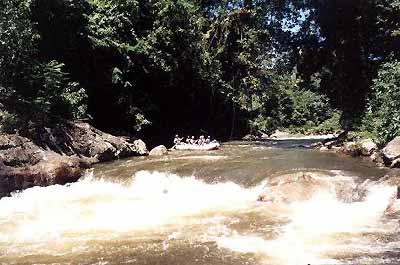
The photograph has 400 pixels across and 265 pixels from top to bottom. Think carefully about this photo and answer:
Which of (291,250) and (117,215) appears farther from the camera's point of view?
(117,215)

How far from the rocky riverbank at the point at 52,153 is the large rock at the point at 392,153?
9.10 meters

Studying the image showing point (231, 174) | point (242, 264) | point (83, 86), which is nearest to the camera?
point (242, 264)

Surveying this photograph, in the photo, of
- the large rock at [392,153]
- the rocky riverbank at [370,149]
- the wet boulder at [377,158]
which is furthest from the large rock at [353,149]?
the large rock at [392,153]

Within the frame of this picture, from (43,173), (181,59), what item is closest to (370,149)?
(43,173)

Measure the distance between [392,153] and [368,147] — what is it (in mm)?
3124

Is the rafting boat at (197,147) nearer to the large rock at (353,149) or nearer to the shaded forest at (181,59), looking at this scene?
the shaded forest at (181,59)

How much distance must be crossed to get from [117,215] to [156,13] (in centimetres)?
1517

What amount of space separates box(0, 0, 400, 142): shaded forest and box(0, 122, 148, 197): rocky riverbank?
0.78 meters

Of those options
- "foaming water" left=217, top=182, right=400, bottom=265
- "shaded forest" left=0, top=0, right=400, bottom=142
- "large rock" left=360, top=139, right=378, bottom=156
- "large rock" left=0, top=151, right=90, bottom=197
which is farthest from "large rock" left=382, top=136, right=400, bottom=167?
"large rock" left=0, top=151, right=90, bottom=197

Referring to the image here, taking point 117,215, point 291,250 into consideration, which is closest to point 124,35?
point 117,215

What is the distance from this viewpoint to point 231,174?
14227mm

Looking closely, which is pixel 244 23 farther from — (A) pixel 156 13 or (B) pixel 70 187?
(B) pixel 70 187

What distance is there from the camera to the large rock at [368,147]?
55.0 feet

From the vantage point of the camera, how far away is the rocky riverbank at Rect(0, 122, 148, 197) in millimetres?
14867
